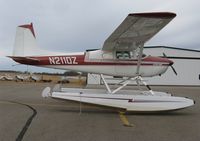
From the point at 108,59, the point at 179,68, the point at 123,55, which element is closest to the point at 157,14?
the point at 123,55

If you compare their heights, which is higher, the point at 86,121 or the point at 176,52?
the point at 176,52

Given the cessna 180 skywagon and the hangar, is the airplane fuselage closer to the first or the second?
the cessna 180 skywagon

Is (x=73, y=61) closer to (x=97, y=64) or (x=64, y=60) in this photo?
(x=64, y=60)

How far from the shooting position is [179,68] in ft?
123

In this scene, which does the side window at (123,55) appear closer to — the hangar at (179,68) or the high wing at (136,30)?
the high wing at (136,30)

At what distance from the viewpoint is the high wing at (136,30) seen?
25.9ft

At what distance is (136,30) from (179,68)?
29.8 m

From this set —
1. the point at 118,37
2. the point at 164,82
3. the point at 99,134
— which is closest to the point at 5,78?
the point at 164,82

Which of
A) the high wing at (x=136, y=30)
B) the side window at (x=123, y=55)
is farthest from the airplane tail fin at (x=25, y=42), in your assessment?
the side window at (x=123, y=55)

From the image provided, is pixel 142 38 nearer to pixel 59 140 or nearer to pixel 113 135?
pixel 113 135

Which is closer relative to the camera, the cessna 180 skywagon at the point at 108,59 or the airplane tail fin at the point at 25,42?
the cessna 180 skywagon at the point at 108,59

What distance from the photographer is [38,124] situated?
22.8ft

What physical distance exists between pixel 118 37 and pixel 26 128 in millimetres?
4826

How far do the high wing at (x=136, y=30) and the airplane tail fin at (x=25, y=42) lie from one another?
2805 millimetres
